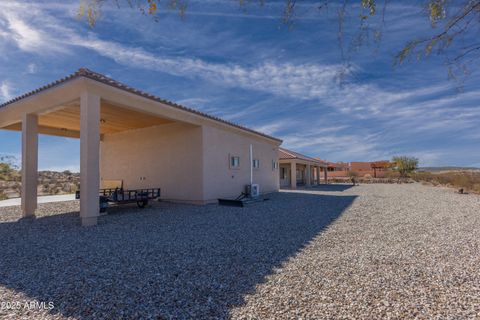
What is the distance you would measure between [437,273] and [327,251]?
1657 millimetres

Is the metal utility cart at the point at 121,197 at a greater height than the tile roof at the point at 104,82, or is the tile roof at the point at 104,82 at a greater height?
the tile roof at the point at 104,82

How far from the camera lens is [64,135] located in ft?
44.6

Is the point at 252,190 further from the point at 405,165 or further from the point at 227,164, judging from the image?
the point at 405,165

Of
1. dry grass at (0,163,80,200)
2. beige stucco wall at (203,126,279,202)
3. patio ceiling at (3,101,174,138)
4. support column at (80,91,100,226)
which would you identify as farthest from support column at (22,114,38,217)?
dry grass at (0,163,80,200)

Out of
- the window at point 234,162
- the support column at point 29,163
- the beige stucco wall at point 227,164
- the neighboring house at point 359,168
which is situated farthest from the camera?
the neighboring house at point 359,168

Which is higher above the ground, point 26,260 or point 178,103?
point 178,103

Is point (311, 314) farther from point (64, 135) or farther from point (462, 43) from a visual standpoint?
point (64, 135)

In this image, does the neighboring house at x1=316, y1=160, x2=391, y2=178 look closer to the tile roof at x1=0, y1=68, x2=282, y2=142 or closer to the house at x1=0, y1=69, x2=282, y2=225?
the house at x1=0, y1=69, x2=282, y2=225

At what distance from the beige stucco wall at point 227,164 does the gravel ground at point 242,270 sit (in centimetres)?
455

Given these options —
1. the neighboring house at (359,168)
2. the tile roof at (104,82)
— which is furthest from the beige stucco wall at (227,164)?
the neighboring house at (359,168)

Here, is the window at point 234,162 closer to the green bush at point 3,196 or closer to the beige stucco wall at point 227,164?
the beige stucco wall at point 227,164

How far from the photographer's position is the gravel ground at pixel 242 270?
9.20ft

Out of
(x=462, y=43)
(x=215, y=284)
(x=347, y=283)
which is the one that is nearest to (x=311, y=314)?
(x=347, y=283)

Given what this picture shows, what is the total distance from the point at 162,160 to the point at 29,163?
499cm
